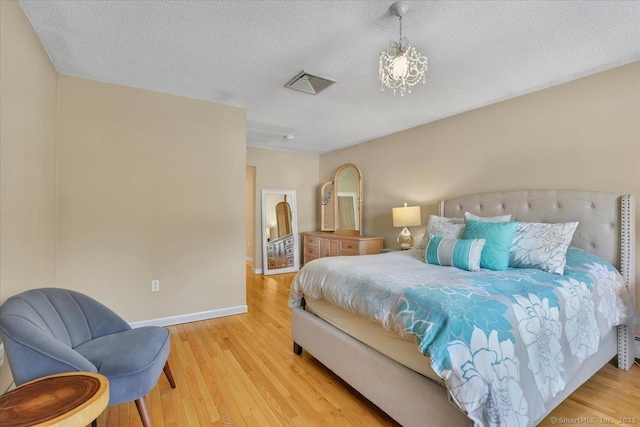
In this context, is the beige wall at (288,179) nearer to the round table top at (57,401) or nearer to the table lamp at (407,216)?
the table lamp at (407,216)

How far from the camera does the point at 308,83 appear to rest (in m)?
2.75

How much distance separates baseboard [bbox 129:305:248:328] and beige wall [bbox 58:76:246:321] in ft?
0.16

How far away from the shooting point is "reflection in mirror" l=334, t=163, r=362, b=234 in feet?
16.5

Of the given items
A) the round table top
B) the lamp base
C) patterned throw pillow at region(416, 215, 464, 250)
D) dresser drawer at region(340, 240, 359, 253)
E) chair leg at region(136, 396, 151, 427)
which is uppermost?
patterned throw pillow at region(416, 215, 464, 250)

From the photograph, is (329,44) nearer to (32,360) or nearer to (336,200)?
(32,360)

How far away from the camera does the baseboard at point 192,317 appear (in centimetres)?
300

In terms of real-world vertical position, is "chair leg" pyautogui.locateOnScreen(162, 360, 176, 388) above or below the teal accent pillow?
below

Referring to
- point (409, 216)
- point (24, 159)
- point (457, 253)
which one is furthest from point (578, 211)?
point (24, 159)

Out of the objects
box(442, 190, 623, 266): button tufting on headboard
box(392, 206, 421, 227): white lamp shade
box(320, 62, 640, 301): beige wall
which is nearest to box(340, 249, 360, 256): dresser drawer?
box(320, 62, 640, 301): beige wall

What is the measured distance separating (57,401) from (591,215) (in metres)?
3.47

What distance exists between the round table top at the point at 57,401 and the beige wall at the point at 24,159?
0.92 meters

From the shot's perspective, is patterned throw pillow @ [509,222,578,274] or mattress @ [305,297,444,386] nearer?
mattress @ [305,297,444,386]

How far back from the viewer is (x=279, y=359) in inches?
94.3

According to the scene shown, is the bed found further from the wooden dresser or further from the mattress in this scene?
the wooden dresser
